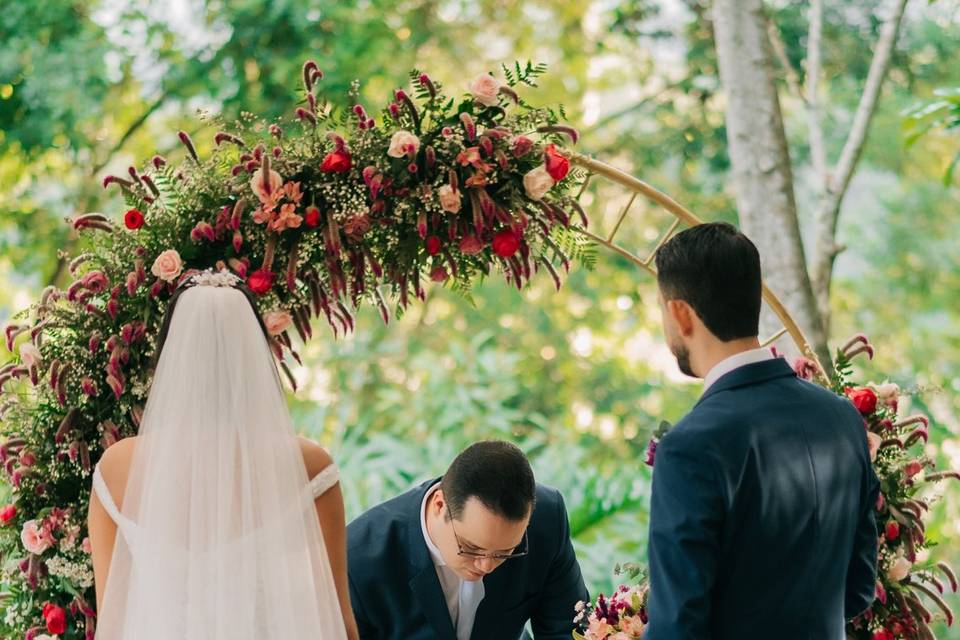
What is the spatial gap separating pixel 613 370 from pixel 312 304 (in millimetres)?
7945

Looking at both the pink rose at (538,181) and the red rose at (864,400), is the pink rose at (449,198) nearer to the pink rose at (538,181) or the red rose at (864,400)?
the pink rose at (538,181)

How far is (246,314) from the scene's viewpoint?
317 cm

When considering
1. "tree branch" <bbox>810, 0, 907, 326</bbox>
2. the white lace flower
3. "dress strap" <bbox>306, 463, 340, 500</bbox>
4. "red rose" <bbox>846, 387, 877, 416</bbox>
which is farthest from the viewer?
"tree branch" <bbox>810, 0, 907, 326</bbox>

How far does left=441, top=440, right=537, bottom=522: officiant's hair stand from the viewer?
339 centimetres

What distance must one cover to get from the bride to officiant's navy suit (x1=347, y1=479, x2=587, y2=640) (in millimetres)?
687

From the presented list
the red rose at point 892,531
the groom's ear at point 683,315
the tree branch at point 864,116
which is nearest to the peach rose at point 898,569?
the red rose at point 892,531

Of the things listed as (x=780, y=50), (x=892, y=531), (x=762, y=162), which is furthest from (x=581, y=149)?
(x=892, y=531)

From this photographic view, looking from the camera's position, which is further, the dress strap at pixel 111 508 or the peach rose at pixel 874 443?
the peach rose at pixel 874 443

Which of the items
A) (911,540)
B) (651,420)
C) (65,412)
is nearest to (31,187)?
(651,420)

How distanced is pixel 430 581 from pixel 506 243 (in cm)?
114

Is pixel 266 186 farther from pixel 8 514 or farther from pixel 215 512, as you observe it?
pixel 8 514

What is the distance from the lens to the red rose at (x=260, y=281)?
3611 millimetres

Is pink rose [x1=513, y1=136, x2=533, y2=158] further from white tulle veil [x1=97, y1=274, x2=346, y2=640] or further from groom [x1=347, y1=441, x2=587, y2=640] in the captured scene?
white tulle veil [x1=97, y1=274, x2=346, y2=640]

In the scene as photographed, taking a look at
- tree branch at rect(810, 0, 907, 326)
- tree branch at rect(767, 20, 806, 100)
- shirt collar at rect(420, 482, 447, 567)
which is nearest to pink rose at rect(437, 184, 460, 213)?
shirt collar at rect(420, 482, 447, 567)
